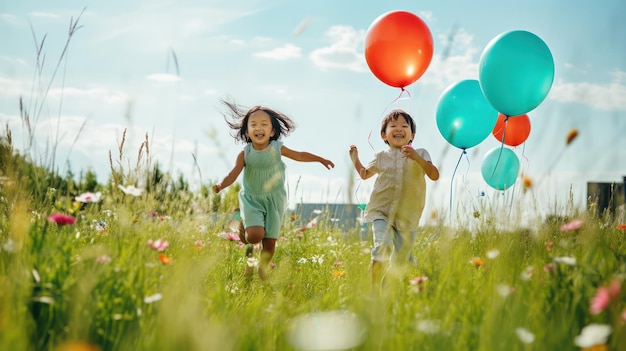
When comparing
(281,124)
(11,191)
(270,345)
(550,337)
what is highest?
(281,124)

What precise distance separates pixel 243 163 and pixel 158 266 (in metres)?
2.29

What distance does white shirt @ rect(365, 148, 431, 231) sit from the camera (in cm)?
383

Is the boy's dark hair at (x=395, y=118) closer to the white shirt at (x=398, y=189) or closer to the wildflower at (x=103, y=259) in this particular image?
the white shirt at (x=398, y=189)

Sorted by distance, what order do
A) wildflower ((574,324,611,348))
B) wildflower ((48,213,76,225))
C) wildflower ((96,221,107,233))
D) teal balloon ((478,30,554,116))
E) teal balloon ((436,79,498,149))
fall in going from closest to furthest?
wildflower ((574,324,611,348)) < wildflower ((48,213,76,225)) < wildflower ((96,221,107,233)) < teal balloon ((478,30,554,116)) < teal balloon ((436,79,498,149))

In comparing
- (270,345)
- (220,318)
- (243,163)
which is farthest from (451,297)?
(243,163)

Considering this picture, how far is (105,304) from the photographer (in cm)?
178

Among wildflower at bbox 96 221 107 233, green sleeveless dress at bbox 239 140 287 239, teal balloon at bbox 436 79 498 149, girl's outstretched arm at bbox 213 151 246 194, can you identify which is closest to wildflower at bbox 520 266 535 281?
girl's outstretched arm at bbox 213 151 246 194

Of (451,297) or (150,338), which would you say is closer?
(150,338)

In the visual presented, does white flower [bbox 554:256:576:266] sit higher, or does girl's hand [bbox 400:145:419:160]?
girl's hand [bbox 400:145:419:160]

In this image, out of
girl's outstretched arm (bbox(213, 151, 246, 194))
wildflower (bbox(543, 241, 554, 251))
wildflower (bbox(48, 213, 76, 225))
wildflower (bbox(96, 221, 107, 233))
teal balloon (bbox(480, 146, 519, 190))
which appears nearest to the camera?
wildflower (bbox(48, 213, 76, 225))

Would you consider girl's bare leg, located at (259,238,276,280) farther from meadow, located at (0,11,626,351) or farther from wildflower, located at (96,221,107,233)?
meadow, located at (0,11,626,351)

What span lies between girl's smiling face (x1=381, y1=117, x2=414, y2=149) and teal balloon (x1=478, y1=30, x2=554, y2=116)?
1.59 m

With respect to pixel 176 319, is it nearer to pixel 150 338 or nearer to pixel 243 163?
pixel 150 338

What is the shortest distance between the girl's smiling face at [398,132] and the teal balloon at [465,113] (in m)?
Answer: 2.06
